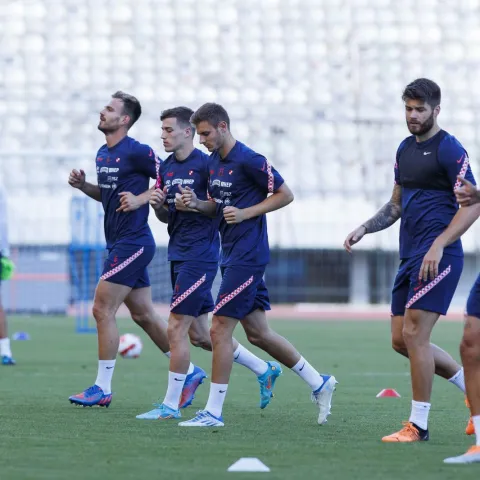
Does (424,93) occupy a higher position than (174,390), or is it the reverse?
(424,93)

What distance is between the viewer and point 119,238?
338 inches

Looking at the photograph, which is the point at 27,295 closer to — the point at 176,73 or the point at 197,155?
the point at 176,73

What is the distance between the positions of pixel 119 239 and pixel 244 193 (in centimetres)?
159

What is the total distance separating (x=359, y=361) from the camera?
45.9 feet

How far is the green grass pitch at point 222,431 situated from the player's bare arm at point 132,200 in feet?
4.59

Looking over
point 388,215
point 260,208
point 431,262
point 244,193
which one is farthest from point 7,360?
point 431,262

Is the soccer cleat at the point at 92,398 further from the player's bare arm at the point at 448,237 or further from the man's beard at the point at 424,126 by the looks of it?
the man's beard at the point at 424,126

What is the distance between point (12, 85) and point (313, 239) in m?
11.8

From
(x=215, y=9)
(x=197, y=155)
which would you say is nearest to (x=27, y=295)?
(x=215, y=9)

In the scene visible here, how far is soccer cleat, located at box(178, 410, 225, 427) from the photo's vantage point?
7086mm

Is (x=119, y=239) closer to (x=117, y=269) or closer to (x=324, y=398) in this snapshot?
(x=117, y=269)

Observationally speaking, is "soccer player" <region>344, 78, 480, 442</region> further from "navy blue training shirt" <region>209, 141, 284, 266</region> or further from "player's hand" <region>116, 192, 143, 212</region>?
"player's hand" <region>116, 192, 143, 212</region>

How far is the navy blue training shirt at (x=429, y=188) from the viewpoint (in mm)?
6398

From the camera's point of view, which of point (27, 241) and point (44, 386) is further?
point (27, 241)
